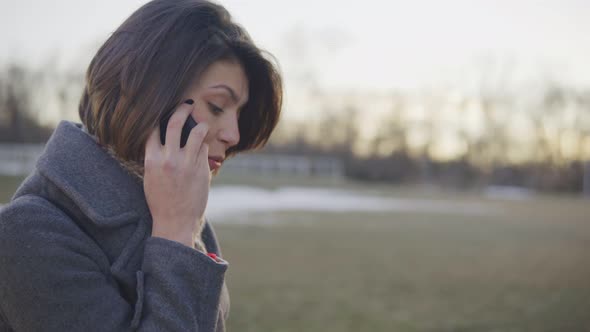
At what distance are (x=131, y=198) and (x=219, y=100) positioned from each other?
353 mm

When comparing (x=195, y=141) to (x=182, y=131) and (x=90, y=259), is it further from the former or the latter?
(x=90, y=259)

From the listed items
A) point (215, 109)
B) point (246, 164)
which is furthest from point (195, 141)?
point (246, 164)

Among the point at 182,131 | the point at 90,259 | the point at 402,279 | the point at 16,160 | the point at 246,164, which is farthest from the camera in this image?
the point at 246,164

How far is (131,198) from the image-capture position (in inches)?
55.8

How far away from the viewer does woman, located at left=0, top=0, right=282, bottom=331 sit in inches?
47.6

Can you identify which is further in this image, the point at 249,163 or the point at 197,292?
the point at 249,163

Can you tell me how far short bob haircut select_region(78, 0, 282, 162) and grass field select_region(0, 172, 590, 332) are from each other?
4.48 m

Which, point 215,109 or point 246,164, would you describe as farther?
point 246,164

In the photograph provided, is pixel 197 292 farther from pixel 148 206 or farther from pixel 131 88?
pixel 131 88

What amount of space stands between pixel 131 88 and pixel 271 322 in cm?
481

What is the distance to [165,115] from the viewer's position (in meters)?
1.39

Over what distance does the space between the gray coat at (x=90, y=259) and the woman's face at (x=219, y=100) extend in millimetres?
247

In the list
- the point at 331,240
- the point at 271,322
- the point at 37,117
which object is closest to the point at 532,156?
the point at 37,117

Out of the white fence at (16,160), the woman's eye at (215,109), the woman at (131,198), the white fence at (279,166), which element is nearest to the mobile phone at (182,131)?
the woman at (131,198)
